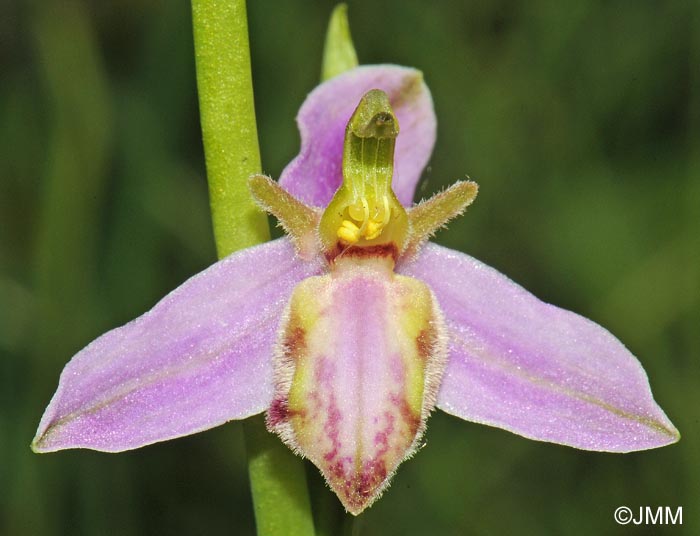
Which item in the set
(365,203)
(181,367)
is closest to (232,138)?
(365,203)

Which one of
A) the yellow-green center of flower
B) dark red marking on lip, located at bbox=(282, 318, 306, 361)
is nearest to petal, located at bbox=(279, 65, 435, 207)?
the yellow-green center of flower

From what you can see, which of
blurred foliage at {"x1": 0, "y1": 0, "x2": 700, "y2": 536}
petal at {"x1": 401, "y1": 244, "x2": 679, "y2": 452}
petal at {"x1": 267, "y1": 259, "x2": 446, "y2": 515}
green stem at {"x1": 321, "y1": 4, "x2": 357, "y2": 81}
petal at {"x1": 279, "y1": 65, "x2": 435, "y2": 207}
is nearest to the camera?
petal at {"x1": 267, "y1": 259, "x2": 446, "y2": 515}

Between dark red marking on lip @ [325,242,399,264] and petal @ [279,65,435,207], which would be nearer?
dark red marking on lip @ [325,242,399,264]

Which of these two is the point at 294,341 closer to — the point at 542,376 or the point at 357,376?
the point at 357,376

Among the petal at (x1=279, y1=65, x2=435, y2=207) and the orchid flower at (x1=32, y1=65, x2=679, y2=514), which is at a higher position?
the petal at (x1=279, y1=65, x2=435, y2=207)

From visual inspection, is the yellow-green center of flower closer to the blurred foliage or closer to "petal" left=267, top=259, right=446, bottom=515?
"petal" left=267, top=259, right=446, bottom=515

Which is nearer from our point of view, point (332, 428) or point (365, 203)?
point (332, 428)

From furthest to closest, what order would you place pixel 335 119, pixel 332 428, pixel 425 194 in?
pixel 425 194, pixel 335 119, pixel 332 428
